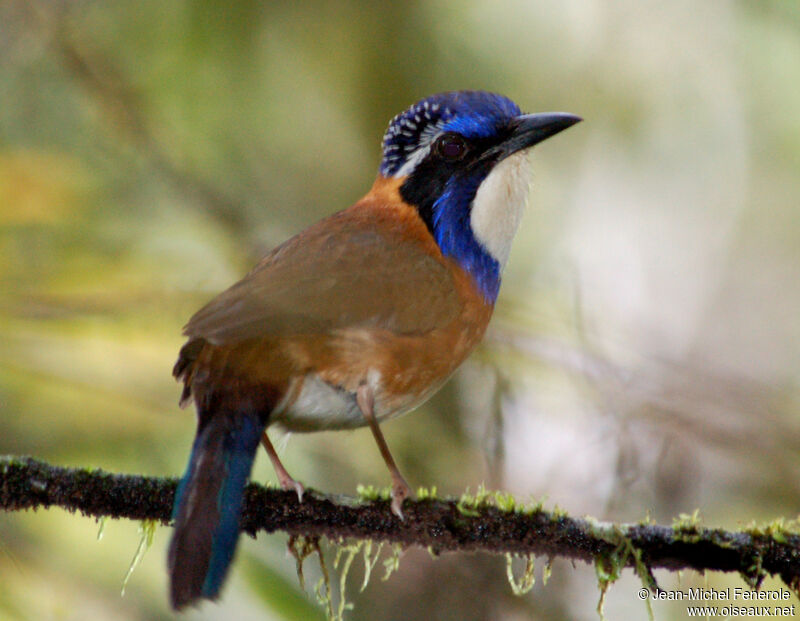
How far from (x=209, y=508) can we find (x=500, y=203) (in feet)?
5.45

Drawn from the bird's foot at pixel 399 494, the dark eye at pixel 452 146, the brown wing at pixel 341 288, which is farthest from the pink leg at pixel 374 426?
the dark eye at pixel 452 146

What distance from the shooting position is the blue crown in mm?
3549

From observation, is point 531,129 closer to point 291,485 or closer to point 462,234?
point 462,234

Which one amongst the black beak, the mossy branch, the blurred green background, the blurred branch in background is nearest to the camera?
the mossy branch

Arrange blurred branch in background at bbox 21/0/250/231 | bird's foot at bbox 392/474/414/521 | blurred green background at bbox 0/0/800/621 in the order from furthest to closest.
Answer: blurred branch in background at bbox 21/0/250/231 → blurred green background at bbox 0/0/800/621 → bird's foot at bbox 392/474/414/521

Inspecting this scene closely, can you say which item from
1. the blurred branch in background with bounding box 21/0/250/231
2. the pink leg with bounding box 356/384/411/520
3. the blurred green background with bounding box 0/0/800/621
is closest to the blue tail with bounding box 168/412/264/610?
the pink leg with bounding box 356/384/411/520

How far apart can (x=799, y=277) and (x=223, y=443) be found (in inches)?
241

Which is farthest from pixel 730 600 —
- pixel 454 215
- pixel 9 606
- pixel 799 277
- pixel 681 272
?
pixel 799 277

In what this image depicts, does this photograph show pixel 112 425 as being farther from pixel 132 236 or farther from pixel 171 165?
pixel 171 165

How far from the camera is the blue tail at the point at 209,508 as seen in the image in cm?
240

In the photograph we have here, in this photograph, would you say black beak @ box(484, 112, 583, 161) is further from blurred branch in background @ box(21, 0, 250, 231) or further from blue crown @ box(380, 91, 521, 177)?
blurred branch in background @ box(21, 0, 250, 231)

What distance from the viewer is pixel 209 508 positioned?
8.18 feet

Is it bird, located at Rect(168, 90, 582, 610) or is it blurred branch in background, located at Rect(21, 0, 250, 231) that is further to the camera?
blurred branch in background, located at Rect(21, 0, 250, 231)

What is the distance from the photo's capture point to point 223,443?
2.67 m
